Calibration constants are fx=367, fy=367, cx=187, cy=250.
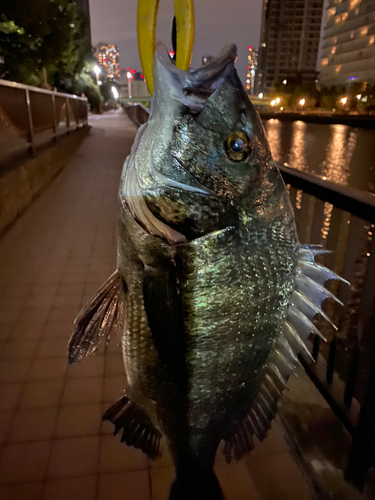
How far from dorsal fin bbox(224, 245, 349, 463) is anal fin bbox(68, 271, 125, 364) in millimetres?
657

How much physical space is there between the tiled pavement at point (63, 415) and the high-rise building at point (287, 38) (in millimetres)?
171268

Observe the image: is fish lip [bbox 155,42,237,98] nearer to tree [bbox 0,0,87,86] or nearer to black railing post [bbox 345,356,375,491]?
black railing post [bbox 345,356,375,491]

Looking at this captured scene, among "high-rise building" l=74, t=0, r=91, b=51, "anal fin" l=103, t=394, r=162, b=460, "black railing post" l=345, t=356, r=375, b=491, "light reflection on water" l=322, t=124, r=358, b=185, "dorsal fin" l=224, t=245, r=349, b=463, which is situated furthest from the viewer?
"high-rise building" l=74, t=0, r=91, b=51

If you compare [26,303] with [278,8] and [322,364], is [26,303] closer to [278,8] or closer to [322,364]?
[322,364]

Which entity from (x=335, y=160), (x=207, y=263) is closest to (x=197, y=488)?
(x=207, y=263)

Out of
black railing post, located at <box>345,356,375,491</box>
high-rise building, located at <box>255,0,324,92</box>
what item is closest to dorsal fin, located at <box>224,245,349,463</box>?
black railing post, located at <box>345,356,375,491</box>

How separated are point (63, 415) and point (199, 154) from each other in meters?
2.30

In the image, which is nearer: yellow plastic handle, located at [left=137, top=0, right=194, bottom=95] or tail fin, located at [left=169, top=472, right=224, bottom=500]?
yellow plastic handle, located at [left=137, top=0, right=194, bottom=95]

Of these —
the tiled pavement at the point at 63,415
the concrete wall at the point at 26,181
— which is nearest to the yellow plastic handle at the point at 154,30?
the tiled pavement at the point at 63,415

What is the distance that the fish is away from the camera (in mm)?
1223

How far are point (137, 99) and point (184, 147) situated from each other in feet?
205

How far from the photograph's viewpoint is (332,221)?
2961mm

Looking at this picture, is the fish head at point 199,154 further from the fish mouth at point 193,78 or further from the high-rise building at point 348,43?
the high-rise building at point 348,43

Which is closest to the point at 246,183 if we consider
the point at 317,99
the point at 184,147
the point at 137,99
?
the point at 184,147
